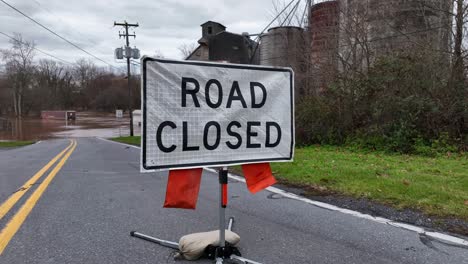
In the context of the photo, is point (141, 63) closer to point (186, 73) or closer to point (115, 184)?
point (186, 73)

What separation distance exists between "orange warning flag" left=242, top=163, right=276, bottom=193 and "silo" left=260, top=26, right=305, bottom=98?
1324 cm

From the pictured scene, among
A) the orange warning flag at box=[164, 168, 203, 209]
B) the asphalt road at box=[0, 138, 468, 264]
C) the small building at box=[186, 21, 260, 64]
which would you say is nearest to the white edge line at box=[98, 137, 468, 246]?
the asphalt road at box=[0, 138, 468, 264]

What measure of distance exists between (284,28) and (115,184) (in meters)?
17.1

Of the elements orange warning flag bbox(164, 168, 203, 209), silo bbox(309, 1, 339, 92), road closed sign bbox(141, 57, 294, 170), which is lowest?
orange warning flag bbox(164, 168, 203, 209)

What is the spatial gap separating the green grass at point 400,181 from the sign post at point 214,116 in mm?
2475

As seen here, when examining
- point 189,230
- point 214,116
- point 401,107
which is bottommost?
point 189,230

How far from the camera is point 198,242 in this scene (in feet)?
10.5

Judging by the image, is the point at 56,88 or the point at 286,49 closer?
the point at 286,49

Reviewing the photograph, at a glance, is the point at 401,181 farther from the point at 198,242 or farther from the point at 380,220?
the point at 198,242

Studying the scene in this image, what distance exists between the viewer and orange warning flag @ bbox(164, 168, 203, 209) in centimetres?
293

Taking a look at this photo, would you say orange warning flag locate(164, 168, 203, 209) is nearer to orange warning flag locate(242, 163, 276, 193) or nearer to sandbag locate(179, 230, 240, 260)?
sandbag locate(179, 230, 240, 260)

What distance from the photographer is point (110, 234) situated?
12.2 feet

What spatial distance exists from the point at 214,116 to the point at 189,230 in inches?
59.3

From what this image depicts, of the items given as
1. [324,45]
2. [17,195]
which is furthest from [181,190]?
[324,45]
